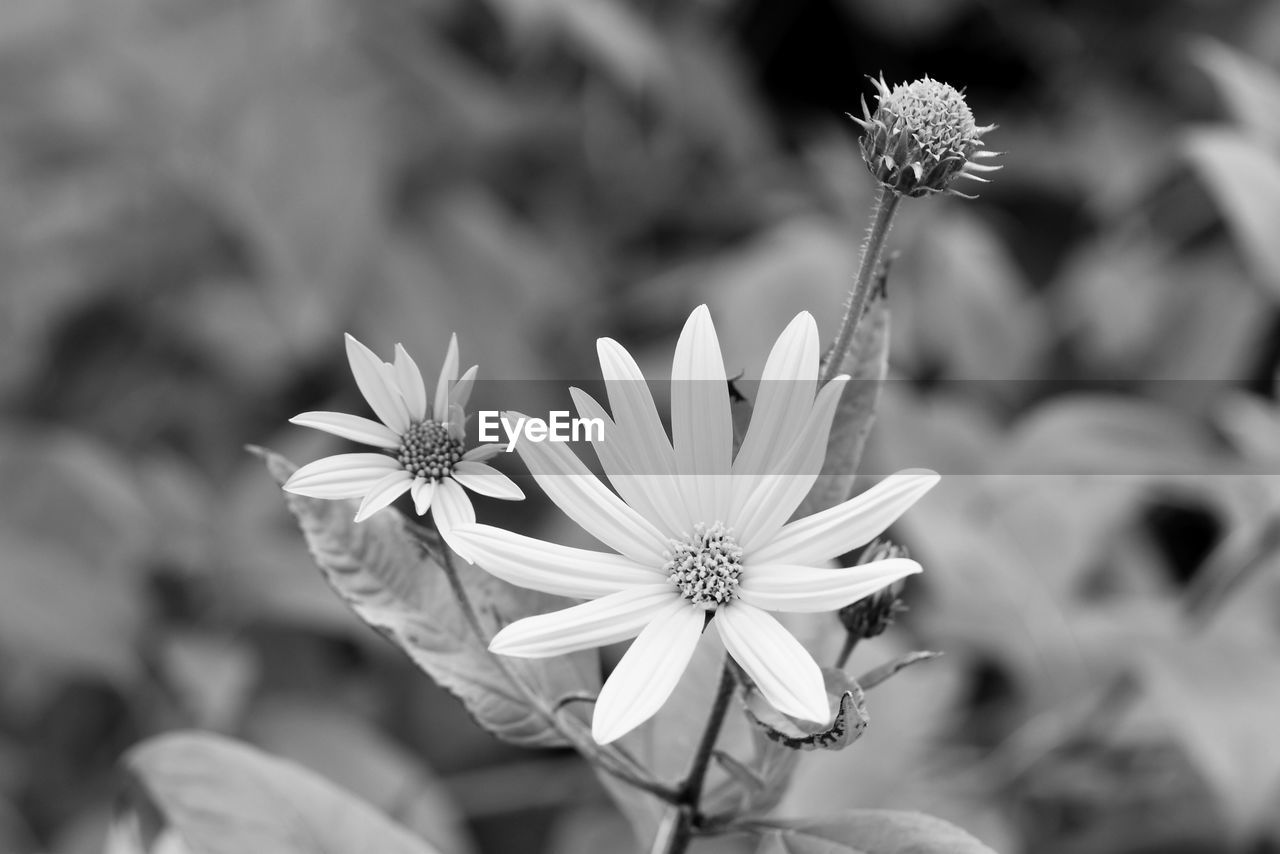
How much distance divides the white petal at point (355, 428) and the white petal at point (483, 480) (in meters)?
0.03

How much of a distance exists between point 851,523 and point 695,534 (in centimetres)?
7

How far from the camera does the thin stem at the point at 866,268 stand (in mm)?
451

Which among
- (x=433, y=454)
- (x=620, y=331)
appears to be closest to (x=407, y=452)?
(x=433, y=454)

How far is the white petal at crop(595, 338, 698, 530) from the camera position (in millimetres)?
429

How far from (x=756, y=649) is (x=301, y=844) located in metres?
0.35

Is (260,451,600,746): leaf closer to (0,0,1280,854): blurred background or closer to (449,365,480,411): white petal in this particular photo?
(449,365,480,411): white petal

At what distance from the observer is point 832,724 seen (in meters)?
0.43

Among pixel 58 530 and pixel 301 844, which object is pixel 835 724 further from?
pixel 58 530

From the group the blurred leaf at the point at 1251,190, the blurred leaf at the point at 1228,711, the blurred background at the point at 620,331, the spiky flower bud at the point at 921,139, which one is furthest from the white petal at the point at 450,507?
the blurred leaf at the point at 1251,190

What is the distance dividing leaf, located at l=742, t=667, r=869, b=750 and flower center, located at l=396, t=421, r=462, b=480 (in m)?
0.15

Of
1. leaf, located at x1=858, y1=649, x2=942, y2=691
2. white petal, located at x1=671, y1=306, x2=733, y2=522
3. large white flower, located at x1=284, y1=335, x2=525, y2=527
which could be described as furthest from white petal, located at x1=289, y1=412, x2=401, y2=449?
leaf, located at x1=858, y1=649, x2=942, y2=691

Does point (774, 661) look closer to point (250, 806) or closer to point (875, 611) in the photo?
point (875, 611)

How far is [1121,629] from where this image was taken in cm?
129

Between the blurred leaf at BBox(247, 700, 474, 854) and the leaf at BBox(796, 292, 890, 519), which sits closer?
the leaf at BBox(796, 292, 890, 519)
